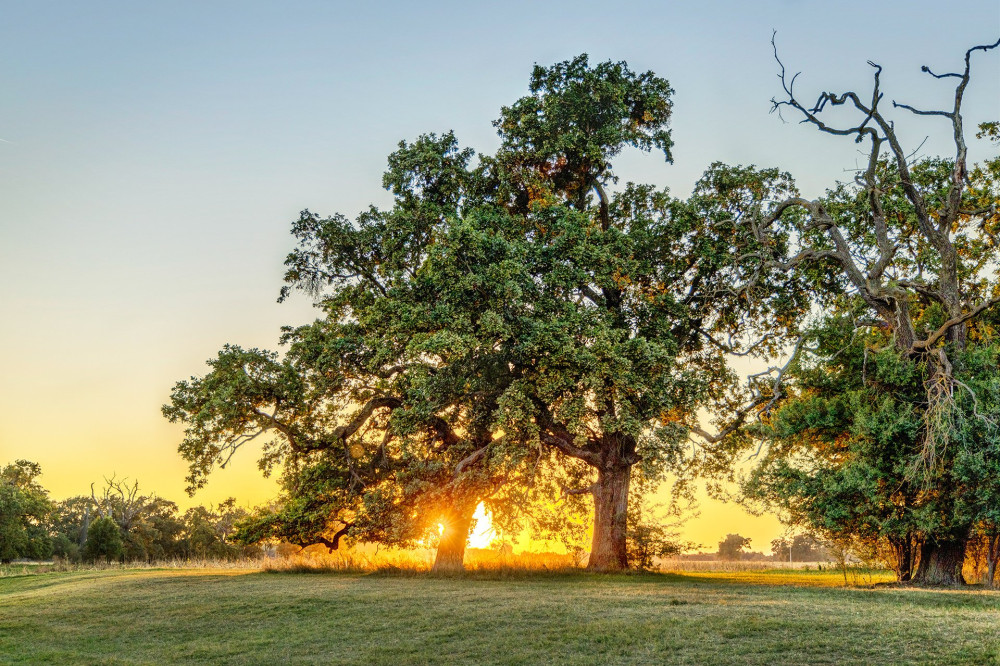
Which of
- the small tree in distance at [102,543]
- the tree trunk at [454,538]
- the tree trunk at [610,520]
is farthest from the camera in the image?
the small tree in distance at [102,543]

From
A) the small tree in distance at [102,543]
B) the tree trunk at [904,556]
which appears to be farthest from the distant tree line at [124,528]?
the tree trunk at [904,556]

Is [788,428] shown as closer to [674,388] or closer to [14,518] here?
[674,388]

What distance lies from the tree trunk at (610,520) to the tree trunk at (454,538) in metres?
4.10

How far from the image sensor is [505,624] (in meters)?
12.0

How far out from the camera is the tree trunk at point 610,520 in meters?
23.4

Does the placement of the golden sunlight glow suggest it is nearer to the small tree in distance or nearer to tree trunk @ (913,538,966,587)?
tree trunk @ (913,538,966,587)

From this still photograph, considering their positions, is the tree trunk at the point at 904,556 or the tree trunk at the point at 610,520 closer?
the tree trunk at the point at 904,556

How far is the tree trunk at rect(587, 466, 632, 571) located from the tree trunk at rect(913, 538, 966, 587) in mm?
8211

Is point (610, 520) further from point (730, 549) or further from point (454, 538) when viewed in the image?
point (730, 549)

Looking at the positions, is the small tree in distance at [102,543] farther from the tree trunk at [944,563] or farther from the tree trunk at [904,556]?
the tree trunk at [944,563]

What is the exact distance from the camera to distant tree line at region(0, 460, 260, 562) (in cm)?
4919

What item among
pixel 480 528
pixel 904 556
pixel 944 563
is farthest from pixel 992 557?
pixel 480 528

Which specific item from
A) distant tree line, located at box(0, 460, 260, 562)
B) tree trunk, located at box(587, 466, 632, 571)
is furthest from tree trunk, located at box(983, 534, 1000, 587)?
distant tree line, located at box(0, 460, 260, 562)

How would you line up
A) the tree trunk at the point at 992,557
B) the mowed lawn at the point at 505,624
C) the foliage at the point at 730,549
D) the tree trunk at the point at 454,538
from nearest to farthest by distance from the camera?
the mowed lawn at the point at 505,624 < the tree trunk at the point at 992,557 < the tree trunk at the point at 454,538 < the foliage at the point at 730,549
